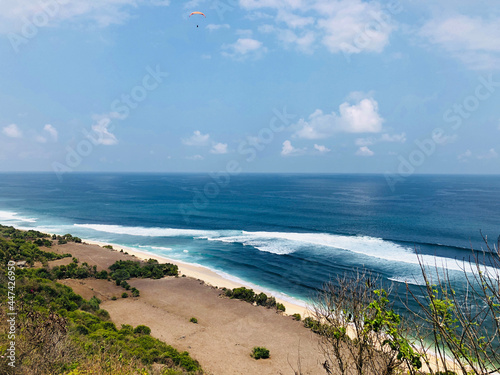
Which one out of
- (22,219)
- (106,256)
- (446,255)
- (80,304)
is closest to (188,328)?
(80,304)

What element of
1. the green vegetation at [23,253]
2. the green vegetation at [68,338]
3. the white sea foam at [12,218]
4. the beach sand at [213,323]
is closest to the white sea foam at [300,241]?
the beach sand at [213,323]

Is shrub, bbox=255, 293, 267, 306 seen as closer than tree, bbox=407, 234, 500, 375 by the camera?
No

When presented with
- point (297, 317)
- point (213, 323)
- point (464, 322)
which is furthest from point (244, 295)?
point (464, 322)

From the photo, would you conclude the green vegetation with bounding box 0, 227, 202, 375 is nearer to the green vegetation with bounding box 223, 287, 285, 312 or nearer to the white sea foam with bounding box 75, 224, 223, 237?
the green vegetation with bounding box 223, 287, 285, 312

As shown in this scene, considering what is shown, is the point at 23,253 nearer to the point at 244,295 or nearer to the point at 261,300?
the point at 244,295

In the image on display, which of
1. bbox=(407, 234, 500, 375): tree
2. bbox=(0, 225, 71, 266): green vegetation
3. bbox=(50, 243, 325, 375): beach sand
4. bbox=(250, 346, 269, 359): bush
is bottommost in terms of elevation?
bbox=(50, 243, 325, 375): beach sand

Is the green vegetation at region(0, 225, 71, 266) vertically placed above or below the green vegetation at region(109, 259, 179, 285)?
above

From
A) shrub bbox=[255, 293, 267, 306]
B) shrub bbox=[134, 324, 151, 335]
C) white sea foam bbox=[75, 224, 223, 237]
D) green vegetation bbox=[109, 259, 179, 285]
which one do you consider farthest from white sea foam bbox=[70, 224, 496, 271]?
shrub bbox=[134, 324, 151, 335]

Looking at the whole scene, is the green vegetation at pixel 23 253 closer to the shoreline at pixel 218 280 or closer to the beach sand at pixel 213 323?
the beach sand at pixel 213 323
